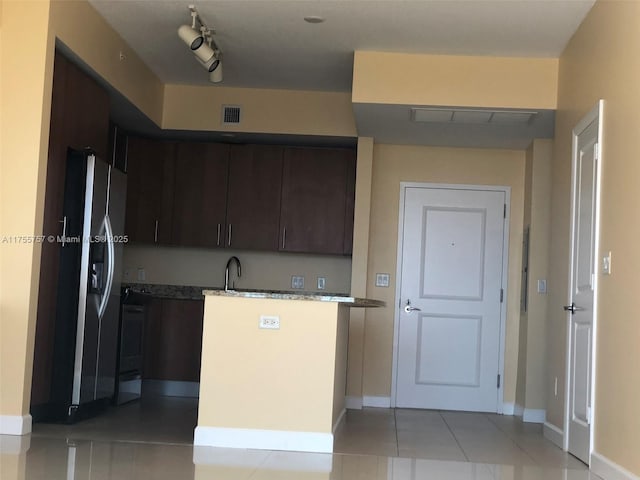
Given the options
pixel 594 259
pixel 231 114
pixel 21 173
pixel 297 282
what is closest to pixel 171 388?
pixel 297 282

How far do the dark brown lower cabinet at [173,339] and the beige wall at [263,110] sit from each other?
170 cm

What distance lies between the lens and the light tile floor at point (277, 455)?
3.83 metres

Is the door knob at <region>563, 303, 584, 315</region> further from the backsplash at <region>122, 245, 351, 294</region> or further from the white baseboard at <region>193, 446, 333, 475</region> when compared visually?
the backsplash at <region>122, 245, 351, 294</region>

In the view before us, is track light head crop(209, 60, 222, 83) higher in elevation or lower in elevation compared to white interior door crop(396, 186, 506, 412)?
higher

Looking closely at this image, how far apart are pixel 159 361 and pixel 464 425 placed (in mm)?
2923

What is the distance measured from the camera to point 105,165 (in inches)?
212

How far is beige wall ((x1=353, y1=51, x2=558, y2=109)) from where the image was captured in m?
5.82

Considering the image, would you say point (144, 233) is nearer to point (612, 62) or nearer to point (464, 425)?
point (464, 425)

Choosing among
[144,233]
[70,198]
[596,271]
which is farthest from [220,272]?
[596,271]

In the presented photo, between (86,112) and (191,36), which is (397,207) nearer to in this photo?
(191,36)

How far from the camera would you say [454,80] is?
5871 mm

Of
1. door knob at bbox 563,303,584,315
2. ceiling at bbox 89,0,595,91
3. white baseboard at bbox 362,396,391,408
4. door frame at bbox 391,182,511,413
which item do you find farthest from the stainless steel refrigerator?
door knob at bbox 563,303,584,315

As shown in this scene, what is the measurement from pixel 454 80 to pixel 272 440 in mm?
3060

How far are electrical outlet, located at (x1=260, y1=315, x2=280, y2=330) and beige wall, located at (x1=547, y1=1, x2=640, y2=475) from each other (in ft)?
6.13
